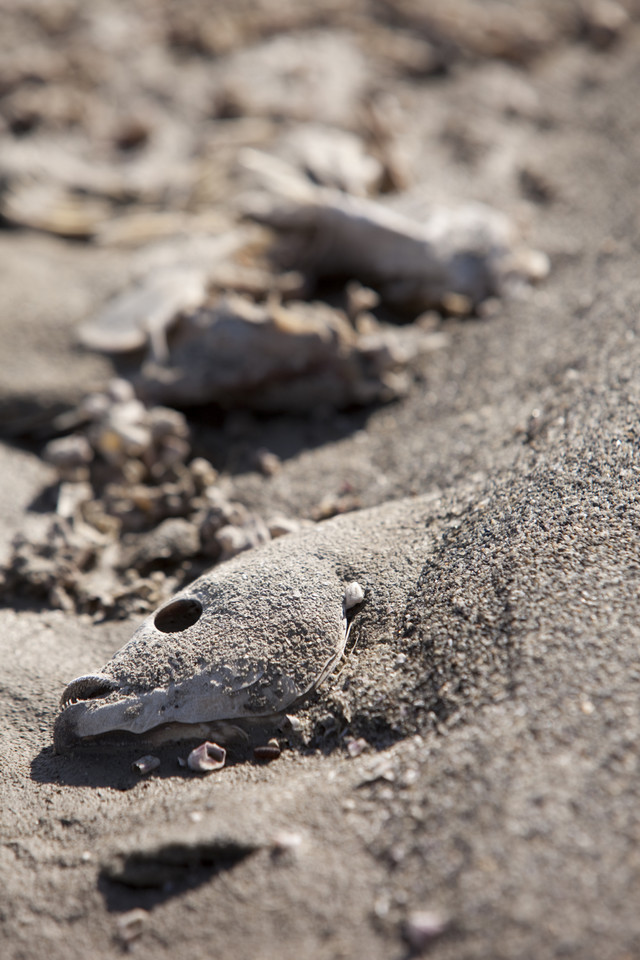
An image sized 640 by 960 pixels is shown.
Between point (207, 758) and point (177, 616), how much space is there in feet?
1.28

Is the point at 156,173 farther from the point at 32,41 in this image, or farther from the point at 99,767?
the point at 99,767

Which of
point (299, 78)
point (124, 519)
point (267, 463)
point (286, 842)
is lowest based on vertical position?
point (124, 519)

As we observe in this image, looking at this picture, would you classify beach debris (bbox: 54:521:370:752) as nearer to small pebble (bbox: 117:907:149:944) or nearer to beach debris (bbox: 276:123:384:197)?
small pebble (bbox: 117:907:149:944)

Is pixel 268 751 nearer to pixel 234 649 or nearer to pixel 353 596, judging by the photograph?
pixel 234 649

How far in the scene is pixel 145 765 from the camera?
164 centimetres

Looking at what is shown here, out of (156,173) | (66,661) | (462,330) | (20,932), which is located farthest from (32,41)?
(20,932)

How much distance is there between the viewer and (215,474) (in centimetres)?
266

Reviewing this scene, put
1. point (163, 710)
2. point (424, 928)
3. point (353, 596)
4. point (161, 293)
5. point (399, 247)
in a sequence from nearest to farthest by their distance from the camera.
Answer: point (424, 928), point (163, 710), point (353, 596), point (161, 293), point (399, 247)

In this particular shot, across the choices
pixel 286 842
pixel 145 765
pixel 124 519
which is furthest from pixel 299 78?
pixel 286 842

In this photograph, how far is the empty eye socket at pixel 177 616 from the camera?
1.84 meters

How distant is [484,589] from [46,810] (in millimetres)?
1108

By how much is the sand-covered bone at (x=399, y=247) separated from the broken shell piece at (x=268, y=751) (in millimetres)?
2228

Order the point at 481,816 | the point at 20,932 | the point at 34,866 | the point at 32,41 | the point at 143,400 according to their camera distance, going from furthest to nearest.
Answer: the point at 32,41 < the point at 143,400 < the point at 34,866 < the point at 20,932 < the point at 481,816

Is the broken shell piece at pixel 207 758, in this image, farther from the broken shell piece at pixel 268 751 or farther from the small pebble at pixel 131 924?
the small pebble at pixel 131 924
